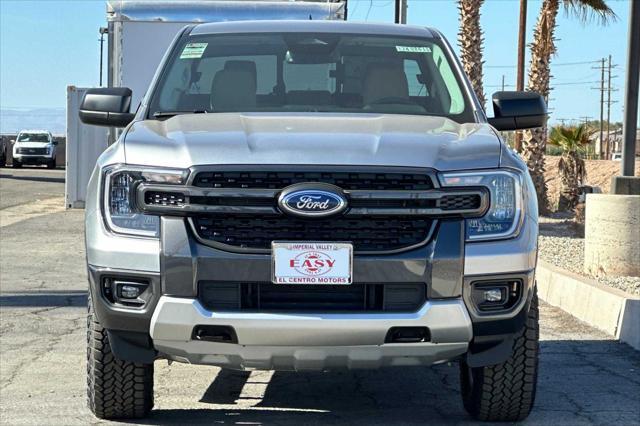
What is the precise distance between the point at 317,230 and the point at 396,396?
5.75 ft

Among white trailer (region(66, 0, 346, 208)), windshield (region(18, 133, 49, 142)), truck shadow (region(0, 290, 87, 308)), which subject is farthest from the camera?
windshield (region(18, 133, 49, 142))

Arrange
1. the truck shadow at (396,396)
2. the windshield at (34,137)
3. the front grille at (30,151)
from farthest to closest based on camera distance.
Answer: the windshield at (34,137) → the front grille at (30,151) → the truck shadow at (396,396)

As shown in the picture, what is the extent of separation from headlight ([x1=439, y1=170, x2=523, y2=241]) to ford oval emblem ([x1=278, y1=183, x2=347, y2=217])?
0.45 metres

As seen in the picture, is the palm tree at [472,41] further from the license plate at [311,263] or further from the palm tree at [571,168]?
the license plate at [311,263]

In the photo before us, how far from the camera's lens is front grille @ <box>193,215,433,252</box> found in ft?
16.5

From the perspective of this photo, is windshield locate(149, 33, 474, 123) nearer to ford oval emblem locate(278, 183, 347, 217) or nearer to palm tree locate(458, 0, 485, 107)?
ford oval emblem locate(278, 183, 347, 217)

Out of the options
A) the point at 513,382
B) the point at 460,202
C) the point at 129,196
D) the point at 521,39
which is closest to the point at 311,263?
the point at 460,202

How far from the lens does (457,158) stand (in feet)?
17.0

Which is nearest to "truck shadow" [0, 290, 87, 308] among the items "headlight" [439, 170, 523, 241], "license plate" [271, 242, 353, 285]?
"license plate" [271, 242, 353, 285]

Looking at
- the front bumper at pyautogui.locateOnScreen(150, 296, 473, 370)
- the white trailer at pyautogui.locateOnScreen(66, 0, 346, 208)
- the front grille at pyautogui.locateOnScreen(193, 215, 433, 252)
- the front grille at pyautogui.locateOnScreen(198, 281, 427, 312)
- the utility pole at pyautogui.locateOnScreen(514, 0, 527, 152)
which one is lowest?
the front bumper at pyautogui.locateOnScreen(150, 296, 473, 370)

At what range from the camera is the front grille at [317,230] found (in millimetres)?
5039

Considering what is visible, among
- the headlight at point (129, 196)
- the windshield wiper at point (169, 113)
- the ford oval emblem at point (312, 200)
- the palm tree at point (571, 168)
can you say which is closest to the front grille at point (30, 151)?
the palm tree at point (571, 168)

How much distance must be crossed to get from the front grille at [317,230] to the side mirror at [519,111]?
1538 mm

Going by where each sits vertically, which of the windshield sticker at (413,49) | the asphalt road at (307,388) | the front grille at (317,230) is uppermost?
the windshield sticker at (413,49)
